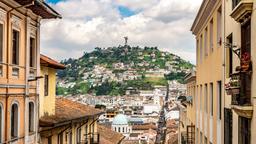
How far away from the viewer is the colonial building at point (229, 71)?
13.5m

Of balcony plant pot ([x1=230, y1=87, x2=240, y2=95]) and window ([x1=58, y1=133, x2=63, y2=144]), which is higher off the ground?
balcony plant pot ([x1=230, y1=87, x2=240, y2=95])

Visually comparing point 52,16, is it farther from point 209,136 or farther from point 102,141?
point 102,141

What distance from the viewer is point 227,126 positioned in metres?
18.9

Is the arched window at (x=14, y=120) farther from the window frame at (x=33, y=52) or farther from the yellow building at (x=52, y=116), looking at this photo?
the yellow building at (x=52, y=116)

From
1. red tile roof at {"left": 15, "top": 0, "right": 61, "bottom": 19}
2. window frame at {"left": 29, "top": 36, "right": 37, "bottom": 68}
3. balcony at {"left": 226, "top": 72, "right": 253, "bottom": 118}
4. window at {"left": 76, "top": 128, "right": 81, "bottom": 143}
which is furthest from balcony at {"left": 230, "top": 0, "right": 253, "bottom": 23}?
window at {"left": 76, "top": 128, "right": 81, "bottom": 143}

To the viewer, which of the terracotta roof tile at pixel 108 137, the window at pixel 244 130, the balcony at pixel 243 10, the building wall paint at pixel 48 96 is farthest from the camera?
the terracotta roof tile at pixel 108 137

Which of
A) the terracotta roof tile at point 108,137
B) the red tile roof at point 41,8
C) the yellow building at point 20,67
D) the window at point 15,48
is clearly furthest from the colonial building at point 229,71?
the terracotta roof tile at point 108,137

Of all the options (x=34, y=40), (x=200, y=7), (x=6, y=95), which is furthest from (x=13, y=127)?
(x=200, y=7)

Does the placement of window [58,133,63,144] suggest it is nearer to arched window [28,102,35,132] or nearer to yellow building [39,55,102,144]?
yellow building [39,55,102,144]

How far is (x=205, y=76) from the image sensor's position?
28125mm

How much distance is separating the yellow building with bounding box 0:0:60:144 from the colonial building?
277 inches

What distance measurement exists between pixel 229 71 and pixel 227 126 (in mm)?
2070

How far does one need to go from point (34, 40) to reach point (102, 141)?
20.0 m

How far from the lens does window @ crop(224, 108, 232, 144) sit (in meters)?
18.2
